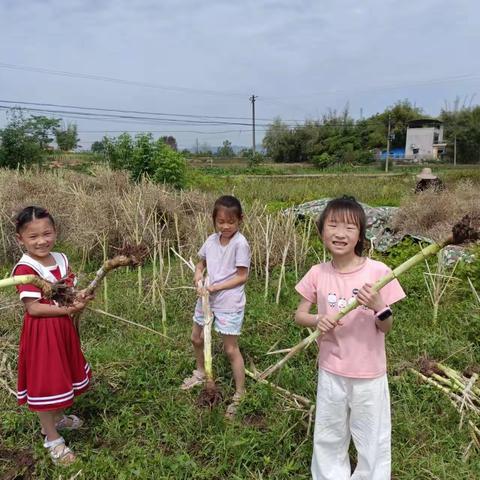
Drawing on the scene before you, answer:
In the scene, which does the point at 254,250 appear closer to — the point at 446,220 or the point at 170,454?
the point at 170,454

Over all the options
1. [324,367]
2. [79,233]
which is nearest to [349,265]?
[324,367]

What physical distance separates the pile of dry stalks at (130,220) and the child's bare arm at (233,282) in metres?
1.76

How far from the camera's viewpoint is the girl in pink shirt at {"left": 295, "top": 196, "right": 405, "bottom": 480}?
6.01ft

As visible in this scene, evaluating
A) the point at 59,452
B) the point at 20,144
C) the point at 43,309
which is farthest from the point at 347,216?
the point at 20,144

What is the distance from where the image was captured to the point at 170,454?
2316mm

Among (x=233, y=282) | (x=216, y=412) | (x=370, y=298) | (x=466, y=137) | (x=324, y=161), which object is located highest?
(x=466, y=137)

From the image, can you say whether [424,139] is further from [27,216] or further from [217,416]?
[27,216]

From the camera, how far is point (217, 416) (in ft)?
8.07

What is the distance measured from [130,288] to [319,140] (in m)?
38.2

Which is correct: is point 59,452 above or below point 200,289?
below

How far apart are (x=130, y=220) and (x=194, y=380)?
96.9 inches

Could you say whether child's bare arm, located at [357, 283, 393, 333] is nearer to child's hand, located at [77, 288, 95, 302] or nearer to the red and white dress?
child's hand, located at [77, 288, 95, 302]

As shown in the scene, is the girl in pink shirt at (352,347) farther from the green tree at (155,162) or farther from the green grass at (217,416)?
the green tree at (155,162)

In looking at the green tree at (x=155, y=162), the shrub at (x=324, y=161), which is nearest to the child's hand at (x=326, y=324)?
the green tree at (x=155, y=162)
